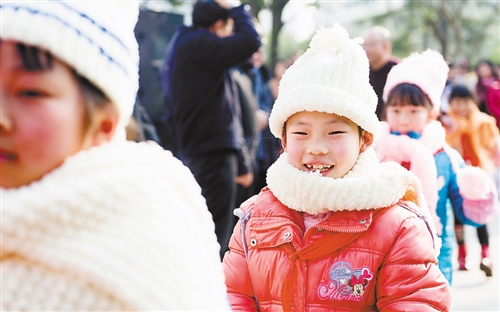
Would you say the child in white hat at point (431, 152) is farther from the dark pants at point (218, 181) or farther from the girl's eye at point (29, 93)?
the girl's eye at point (29, 93)

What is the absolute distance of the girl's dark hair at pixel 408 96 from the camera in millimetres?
3283

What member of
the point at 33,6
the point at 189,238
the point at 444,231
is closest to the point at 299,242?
the point at 189,238

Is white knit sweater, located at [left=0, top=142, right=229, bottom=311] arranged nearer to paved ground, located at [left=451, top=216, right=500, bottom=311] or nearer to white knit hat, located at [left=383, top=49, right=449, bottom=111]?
white knit hat, located at [left=383, top=49, right=449, bottom=111]

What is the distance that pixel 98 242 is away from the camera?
1000 mm

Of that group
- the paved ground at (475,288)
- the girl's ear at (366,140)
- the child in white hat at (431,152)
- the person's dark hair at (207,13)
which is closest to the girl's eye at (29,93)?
the girl's ear at (366,140)

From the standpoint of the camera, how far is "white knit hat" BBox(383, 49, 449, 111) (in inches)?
131

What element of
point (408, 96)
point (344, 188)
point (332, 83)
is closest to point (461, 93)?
point (408, 96)

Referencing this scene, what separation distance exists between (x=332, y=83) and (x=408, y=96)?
140cm

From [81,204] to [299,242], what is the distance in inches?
40.7

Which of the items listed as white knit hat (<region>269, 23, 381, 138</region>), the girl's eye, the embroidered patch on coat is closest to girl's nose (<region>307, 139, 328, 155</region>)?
white knit hat (<region>269, 23, 381, 138</region>)

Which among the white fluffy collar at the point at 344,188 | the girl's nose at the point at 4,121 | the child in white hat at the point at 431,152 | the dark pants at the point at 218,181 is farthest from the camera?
the dark pants at the point at 218,181

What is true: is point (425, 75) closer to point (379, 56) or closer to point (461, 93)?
point (379, 56)

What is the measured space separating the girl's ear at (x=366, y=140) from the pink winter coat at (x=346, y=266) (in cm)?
27

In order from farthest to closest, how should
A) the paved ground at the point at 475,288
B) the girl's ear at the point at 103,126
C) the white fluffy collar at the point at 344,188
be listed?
the paved ground at the point at 475,288, the white fluffy collar at the point at 344,188, the girl's ear at the point at 103,126
